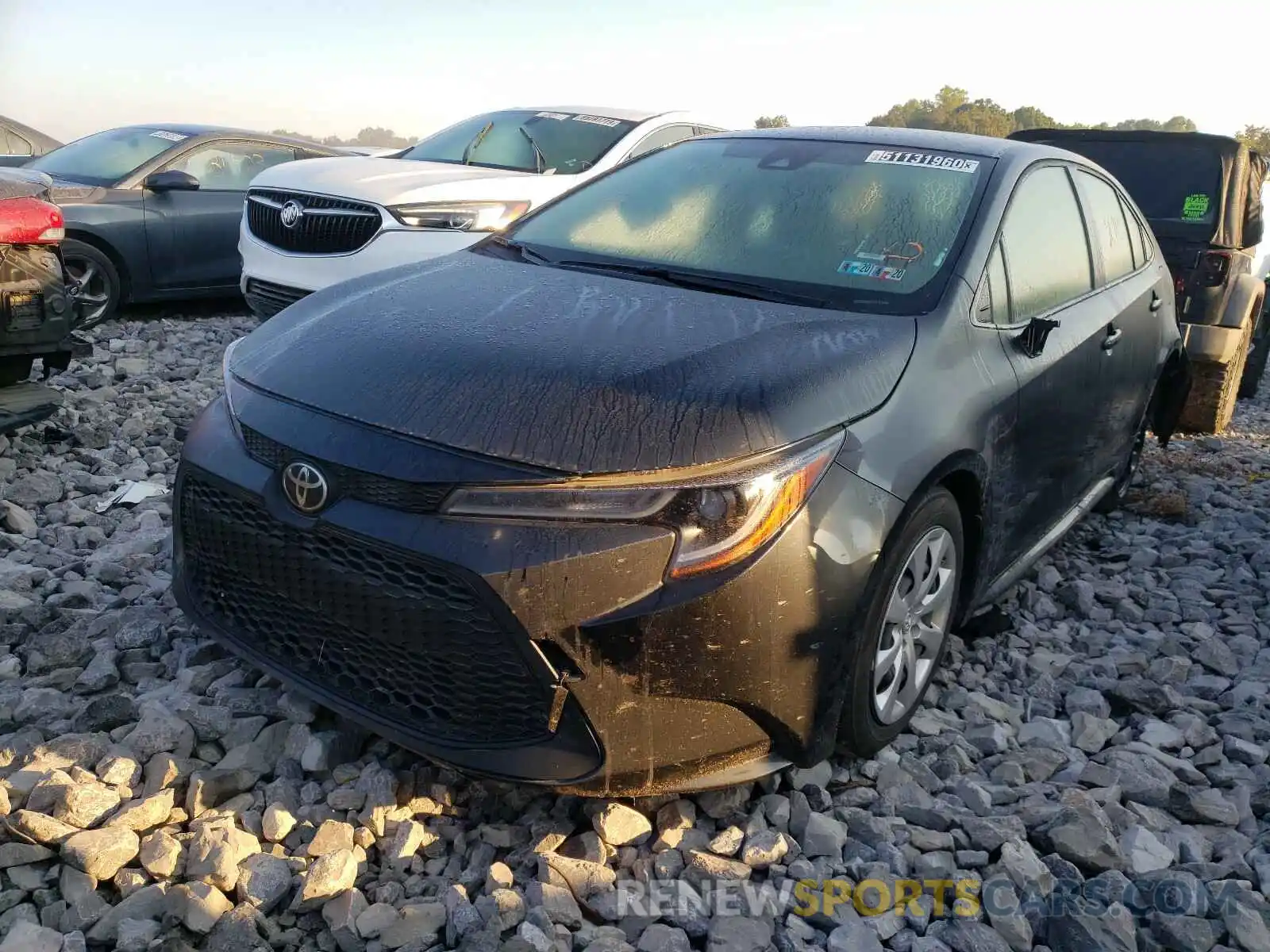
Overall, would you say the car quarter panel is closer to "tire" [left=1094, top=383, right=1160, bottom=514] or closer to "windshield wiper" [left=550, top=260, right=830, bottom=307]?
"windshield wiper" [left=550, top=260, right=830, bottom=307]

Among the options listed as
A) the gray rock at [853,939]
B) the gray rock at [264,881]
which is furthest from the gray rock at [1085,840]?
the gray rock at [264,881]

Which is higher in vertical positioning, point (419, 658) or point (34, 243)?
point (34, 243)

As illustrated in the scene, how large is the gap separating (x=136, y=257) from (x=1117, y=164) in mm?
7110

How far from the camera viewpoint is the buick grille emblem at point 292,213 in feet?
20.9

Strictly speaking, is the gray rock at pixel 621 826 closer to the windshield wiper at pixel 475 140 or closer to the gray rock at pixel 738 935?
the gray rock at pixel 738 935

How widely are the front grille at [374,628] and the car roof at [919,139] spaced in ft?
7.69

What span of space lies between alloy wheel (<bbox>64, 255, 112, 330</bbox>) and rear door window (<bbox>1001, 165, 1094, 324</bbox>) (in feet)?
20.9

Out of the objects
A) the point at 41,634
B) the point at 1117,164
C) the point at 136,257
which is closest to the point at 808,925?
the point at 41,634

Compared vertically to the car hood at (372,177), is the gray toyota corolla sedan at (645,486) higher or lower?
lower

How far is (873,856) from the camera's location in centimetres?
242

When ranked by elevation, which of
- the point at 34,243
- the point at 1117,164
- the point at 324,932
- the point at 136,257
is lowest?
the point at 324,932

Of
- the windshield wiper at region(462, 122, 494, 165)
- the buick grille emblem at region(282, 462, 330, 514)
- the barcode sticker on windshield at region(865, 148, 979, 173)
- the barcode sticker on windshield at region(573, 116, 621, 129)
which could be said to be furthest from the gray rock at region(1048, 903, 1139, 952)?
the windshield wiper at region(462, 122, 494, 165)

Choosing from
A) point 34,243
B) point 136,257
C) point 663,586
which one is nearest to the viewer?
point 663,586

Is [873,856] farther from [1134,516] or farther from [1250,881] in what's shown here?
[1134,516]
